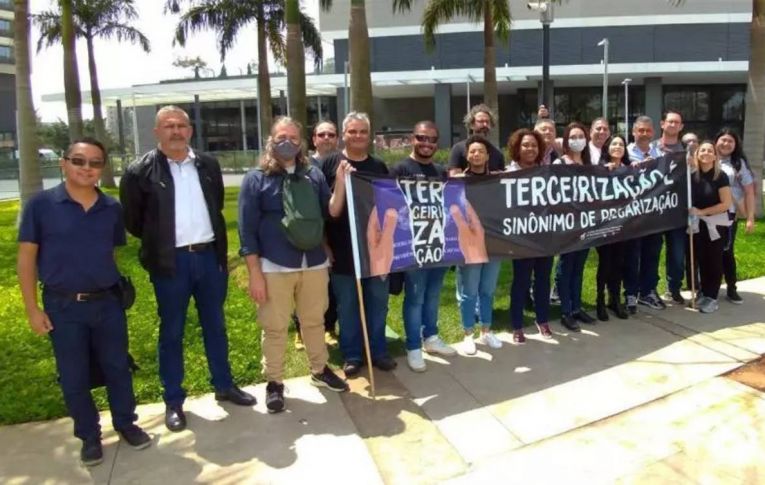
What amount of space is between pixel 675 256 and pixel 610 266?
0.94 m

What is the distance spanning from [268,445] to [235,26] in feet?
66.8

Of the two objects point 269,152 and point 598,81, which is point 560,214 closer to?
point 269,152

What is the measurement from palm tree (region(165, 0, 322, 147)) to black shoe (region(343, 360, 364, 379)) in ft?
56.0

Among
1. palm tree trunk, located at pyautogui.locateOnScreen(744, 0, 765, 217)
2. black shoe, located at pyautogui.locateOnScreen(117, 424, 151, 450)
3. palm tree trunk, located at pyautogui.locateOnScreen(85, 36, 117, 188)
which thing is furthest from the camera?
palm tree trunk, located at pyautogui.locateOnScreen(85, 36, 117, 188)

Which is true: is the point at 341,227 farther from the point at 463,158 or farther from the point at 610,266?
the point at 610,266

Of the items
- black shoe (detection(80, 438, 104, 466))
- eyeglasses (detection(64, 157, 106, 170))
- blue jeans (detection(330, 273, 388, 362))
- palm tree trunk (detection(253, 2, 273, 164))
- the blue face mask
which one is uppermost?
palm tree trunk (detection(253, 2, 273, 164))

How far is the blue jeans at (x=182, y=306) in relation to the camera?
4059mm

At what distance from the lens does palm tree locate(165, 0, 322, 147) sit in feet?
70.4

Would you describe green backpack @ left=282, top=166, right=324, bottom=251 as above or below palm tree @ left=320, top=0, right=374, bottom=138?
below

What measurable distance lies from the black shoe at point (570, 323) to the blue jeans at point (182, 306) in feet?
10.2

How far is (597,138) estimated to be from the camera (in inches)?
249

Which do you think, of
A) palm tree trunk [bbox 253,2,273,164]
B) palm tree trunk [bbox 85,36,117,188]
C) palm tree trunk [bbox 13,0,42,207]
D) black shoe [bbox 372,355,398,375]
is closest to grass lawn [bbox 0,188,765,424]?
black shoe [bbox 372,355,398,375]

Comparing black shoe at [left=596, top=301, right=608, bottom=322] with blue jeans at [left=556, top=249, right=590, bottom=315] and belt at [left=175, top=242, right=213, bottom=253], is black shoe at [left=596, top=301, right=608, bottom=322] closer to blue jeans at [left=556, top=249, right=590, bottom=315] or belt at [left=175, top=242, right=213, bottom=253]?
blue jeans at [left=556, top=249, right=590, bottom=315]

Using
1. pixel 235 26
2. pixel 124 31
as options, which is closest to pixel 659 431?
pixel 235 26
